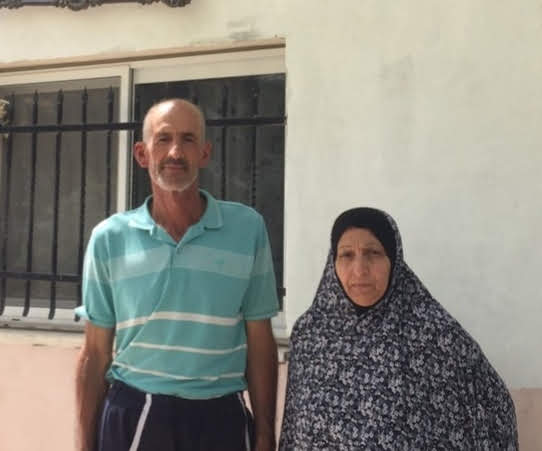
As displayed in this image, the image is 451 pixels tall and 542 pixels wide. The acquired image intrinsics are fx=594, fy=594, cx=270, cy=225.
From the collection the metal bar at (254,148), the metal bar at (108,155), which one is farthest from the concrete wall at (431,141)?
the metal bar at (108,155)

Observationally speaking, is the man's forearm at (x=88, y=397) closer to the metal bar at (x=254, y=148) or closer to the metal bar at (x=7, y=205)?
the metal bar at (x=254, y=148)

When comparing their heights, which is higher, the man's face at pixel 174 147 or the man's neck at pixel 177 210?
the man's face at pixel 174 147

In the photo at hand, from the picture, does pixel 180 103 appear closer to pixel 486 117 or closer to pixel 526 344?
pixel 486 117

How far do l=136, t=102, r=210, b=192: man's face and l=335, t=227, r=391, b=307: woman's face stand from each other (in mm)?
505

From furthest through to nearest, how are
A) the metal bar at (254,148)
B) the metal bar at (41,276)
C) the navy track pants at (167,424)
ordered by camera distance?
the metal bar at (41,276)
the metal bar at (254,148)
the navy track pants at (167,424)

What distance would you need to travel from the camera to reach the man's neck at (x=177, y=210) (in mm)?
1732

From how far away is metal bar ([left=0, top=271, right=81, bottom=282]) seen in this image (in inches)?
115

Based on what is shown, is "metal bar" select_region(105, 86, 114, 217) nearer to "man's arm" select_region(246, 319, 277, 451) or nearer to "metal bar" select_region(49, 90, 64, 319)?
"metal bar" select_region(49, 90, 64, 319)

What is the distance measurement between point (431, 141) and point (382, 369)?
1.01 m

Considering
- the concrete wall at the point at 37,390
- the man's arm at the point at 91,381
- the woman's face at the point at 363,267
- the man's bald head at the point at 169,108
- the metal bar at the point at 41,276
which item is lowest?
the concrete wall at the point at 37,390

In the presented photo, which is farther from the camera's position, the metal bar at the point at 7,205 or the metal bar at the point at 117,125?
the metal bar at the point at 7,205

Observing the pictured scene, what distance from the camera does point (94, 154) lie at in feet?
10.2

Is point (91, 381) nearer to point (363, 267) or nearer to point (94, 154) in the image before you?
point (363, 267)

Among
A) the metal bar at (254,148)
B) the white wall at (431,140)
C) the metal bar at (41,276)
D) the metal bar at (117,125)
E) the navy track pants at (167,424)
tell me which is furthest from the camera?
the metal bar at (41,276)
